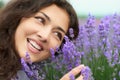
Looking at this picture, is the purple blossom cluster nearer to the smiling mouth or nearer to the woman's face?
the woman's face

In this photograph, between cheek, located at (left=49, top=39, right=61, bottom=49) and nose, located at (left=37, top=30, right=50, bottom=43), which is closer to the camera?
nose, located at (left=37, top=30, right=50, bottom=43)

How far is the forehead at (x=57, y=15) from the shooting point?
Result: 2.40m

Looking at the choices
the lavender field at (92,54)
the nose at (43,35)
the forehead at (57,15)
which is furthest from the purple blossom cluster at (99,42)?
the nose at (43,35)

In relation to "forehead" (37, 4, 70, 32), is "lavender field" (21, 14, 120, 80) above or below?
below

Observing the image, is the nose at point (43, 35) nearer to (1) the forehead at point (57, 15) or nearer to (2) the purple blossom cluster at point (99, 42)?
(1) the forehead at point (57, 15)

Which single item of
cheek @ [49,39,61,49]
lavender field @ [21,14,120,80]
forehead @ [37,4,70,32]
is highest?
forehead @ [37,4,70,32]

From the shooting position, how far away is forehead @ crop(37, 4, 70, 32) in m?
2.40

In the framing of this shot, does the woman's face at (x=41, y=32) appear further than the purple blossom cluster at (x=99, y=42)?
No

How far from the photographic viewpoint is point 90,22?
2.50 meters

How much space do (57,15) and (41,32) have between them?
184 mm

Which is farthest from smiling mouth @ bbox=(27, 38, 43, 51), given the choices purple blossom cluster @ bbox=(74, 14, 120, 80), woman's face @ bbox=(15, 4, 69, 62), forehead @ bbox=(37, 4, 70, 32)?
purple blossom cluster @ bbox=(74, 14, 120, 80)

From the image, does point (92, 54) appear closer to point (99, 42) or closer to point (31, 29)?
point (99, 42)

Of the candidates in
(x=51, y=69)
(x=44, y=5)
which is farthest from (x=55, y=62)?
(x=44, y=5)

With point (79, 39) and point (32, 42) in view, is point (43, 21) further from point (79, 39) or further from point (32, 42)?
point (79, 39)
